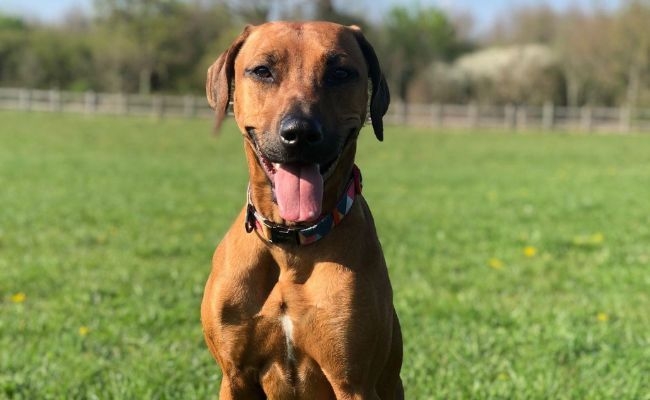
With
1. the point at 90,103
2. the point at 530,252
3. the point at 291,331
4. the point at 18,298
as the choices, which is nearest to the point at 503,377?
the point at 291,331

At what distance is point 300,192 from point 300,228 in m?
0.20

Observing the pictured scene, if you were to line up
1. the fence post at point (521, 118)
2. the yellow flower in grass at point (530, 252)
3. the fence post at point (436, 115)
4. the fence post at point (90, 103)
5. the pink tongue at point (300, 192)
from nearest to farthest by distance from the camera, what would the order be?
the pink tongue at point (300, 192), the yellow flower in grass at point (530, 252), the fence post at point (521, 118), the fence post at point (90, 103), the fence post at point (436, 115)

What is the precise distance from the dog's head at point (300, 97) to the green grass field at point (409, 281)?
5.23ft

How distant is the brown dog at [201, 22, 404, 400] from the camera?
2.68m

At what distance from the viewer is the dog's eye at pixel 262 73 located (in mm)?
2770

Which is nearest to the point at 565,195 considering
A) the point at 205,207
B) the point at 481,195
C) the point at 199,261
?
the point at 481,195

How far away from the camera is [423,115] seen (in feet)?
131

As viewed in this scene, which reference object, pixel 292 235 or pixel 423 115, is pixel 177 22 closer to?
pixel 423 115

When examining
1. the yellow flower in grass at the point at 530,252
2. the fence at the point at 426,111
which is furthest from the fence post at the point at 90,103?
the yellow flower in grass at the point at 530,252

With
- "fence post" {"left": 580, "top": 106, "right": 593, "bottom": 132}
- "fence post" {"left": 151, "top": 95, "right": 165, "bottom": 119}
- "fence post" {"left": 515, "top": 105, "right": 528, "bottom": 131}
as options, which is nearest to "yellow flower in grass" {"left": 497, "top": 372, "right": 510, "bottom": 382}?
"fence post" {"left": 580, "top": 106, "right": 593, "bottom": 132}

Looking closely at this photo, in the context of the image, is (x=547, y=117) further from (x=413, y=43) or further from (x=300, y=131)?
(x=300, y=131)

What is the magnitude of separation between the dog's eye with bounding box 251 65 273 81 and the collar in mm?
532

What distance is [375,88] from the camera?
2.95 m

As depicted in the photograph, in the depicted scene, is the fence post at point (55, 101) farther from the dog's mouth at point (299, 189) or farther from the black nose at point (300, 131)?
the black nose at point (300, 131)
